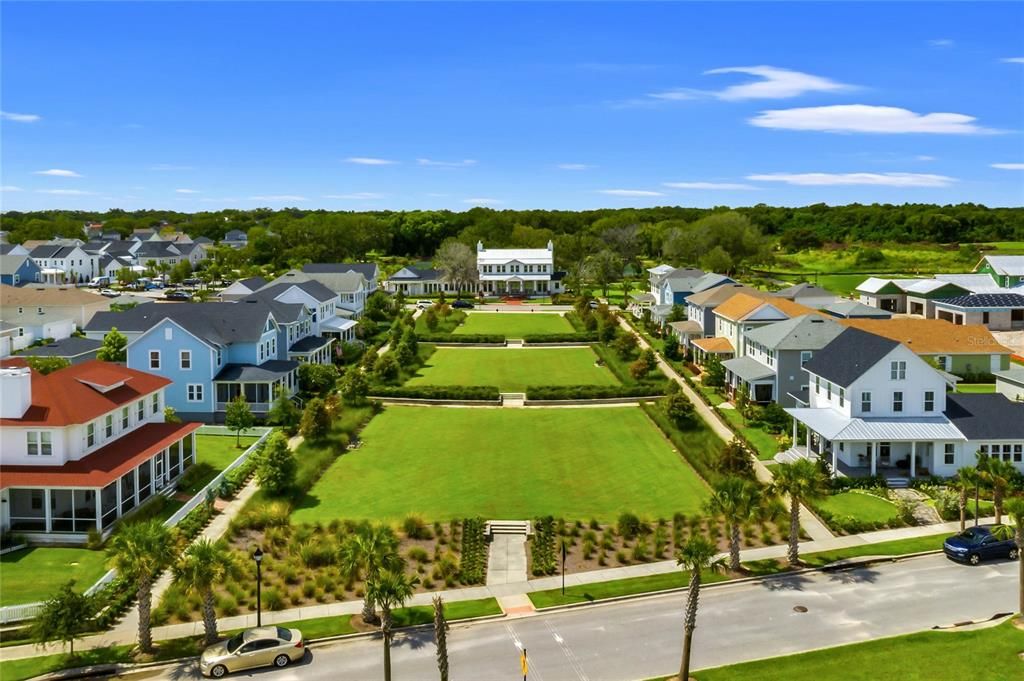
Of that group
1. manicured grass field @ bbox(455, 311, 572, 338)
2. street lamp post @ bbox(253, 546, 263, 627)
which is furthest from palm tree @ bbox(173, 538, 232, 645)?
manicured grass field @ bbox(455, 311, 572, 338)

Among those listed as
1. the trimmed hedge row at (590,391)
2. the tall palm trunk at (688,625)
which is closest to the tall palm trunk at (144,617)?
the tall palm trunk at (688,625)

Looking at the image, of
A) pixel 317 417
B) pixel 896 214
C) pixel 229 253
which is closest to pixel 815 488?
pixel 317 417

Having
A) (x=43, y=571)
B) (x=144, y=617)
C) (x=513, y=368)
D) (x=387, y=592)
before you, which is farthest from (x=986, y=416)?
(x=43, y=571)

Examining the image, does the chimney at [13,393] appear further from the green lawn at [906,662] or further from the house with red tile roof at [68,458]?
the green lawn at [906,662]

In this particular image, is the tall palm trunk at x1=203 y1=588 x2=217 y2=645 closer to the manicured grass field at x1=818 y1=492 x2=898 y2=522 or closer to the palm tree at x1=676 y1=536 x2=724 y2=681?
the palm tree at x1=676 y1=536 x2=724 y2=681

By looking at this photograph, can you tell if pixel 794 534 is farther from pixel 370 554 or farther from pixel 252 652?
pixel 252 652

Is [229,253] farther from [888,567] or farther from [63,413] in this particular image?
[888,567]
